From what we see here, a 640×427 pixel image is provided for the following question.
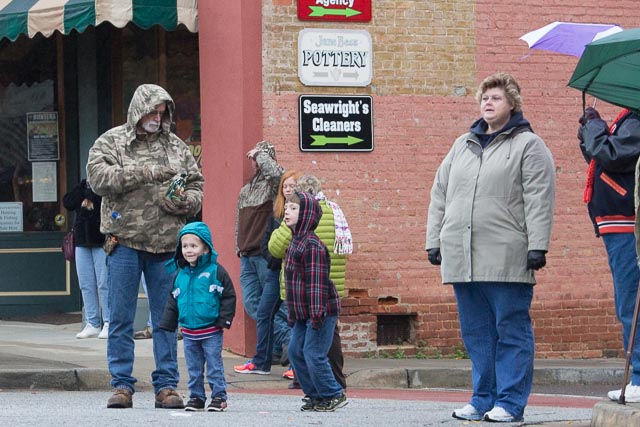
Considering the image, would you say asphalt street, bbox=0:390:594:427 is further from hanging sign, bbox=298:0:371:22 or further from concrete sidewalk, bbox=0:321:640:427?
hanging sign, bbox=298:0:371:22

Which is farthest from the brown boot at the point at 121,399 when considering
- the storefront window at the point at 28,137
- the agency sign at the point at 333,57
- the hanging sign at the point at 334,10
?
the storefront window at the point at 28,137

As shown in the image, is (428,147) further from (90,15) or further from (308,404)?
(308,404)

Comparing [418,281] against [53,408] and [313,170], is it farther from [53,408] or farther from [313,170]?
[53,408]

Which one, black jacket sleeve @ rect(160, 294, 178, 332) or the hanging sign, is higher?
the hanging sign

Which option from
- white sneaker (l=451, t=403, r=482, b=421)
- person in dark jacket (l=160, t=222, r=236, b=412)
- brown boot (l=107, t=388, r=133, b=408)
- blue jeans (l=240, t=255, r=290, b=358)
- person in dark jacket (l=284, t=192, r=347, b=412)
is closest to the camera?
white sneaker (l=451, t=403, r=482, b=421)

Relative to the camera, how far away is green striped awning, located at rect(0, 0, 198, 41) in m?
12.5

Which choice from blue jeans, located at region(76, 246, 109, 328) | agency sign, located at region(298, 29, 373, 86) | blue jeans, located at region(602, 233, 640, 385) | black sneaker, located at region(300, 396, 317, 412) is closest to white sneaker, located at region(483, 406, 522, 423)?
blue jeans, located at region(602, 233, 640, 385)

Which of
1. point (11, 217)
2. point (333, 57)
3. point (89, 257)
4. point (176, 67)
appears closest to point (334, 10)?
point (333, 57)

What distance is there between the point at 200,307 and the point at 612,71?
292cm

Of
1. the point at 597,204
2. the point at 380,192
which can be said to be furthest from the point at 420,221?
the point at 597,204

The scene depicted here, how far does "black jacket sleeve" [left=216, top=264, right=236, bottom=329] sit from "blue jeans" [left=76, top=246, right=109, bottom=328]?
5.39 metres

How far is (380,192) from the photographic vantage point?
43.2 ft

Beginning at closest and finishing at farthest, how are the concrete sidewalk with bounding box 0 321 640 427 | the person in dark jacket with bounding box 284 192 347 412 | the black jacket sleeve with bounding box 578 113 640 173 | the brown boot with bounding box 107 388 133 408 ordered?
the black jacket sleeve with bounding box 578 113 640 173 → the brown boot with bounding box 107 388 133 408 → the person in dark jacket with bounding box 284 192 347 412 → the concrete sidewalk with bounding box 0 321 640 427

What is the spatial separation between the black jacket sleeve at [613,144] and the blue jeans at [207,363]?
262cm
